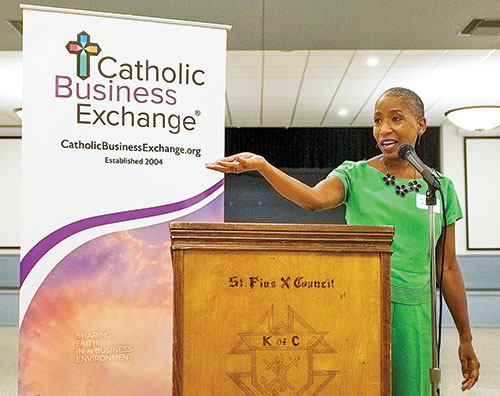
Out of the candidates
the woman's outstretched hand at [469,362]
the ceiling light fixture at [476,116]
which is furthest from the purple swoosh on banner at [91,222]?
the ceiling light fixture at [476,116]

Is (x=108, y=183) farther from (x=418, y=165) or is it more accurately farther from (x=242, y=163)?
(x=418, y=165)

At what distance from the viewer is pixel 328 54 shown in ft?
20.6

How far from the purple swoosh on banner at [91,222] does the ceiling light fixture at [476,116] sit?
20.9 feet

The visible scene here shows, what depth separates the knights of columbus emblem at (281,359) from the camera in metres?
1.03

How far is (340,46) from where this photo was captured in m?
5.41

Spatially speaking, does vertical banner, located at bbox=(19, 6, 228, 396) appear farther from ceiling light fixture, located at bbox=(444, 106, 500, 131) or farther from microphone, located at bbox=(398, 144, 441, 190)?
ceiling light fixture, located at bbox=(444, 106, 500, 131)

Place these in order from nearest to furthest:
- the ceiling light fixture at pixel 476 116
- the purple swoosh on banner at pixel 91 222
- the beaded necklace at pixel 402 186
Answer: the beaded necklace at pixel 402 186 < the purple swoosh on banner at pixel 91 222 < the ceiling light fixture at pixel 476 116

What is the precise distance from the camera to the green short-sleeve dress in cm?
143

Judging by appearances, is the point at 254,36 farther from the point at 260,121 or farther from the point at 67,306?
the point at 260,121

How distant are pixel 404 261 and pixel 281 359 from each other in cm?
56

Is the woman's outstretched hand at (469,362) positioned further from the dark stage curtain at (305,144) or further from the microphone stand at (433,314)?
the dark stage curtain at (305,144)

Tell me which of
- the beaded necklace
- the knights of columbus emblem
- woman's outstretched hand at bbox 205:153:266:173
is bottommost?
the knights of columbus emblem

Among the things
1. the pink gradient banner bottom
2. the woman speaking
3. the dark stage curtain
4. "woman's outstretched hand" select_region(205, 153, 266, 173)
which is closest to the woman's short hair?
the woman speaking

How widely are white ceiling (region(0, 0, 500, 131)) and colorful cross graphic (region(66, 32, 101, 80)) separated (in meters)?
2.65
